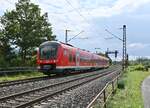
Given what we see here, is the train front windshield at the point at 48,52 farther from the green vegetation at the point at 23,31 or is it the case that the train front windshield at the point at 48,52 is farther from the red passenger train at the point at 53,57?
the green vegetation at the point at 23,31

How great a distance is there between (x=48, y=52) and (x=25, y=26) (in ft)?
66.5

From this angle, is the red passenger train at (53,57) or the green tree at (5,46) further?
the green tree at (5,46)

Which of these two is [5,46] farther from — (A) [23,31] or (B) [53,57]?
(B) [53,57]

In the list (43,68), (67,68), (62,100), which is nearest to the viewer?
(62,100)

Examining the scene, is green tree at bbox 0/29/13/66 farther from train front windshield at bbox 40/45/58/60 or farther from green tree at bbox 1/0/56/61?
train front windshield at bbox 40/45/58/60

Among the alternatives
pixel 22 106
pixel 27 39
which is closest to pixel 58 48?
pixel 27 39

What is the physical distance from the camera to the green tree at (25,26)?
57.6 m

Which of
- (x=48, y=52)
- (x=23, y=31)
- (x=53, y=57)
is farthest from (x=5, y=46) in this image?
(x=53, y=57)

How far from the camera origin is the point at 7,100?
17.1 metres

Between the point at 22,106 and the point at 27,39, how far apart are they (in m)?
42.8


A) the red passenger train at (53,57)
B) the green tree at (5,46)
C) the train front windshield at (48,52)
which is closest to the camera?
the red passenger train at (53,57)

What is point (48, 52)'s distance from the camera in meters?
39.3

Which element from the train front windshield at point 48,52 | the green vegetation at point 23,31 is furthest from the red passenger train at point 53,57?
the green vegetation at point 23,31

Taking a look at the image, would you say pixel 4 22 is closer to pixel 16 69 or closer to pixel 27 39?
pixel 27 39
